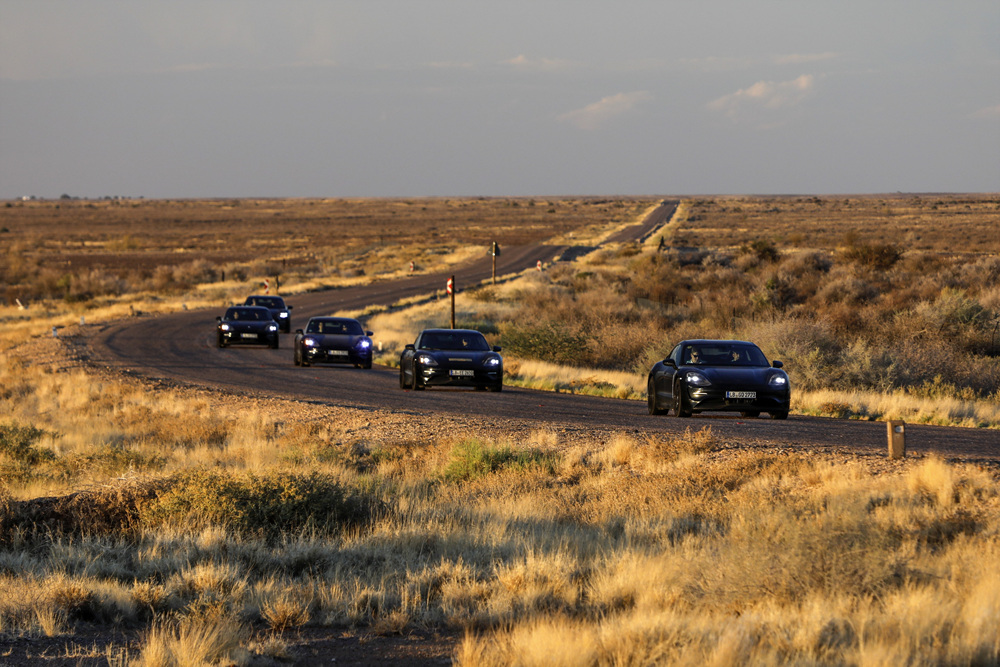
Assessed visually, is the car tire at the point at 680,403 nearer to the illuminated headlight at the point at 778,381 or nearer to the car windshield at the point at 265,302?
the illuminated headlight at the point at 778,381

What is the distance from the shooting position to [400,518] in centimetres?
1031

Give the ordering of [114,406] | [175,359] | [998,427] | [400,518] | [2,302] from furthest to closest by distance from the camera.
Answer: [2,302] → [175,359] → [114,406] → [998,427] → [400,518]

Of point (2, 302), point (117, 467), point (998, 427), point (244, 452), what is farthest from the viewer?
point (2, 302)

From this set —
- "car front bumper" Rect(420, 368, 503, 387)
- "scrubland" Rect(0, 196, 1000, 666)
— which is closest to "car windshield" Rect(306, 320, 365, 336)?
"car front bumper" Rect(420, 368, 503, 387)

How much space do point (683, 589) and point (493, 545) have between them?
230 cm

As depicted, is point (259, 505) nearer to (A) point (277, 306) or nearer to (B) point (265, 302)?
(A) point (277, 306)

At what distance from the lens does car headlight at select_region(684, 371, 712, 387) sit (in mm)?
16453

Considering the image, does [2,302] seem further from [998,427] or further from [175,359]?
[998,427]

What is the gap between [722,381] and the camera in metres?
16.4

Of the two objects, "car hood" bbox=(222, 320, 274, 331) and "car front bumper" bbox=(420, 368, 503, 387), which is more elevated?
"car hood" bbox=(222, 320, 274, 331)

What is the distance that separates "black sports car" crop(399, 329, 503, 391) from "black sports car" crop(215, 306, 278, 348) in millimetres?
12267

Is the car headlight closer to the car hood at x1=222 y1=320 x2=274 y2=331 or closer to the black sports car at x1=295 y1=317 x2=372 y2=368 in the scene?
the black sports car at x1=295 y1=317 x2=372 y2=368

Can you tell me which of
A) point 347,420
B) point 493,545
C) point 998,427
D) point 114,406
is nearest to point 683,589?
point 493,545

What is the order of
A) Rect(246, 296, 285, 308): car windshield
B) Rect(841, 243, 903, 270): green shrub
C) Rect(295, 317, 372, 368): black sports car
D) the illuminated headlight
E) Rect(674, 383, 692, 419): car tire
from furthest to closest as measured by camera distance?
Rect(841, 243, 903, 270): green shrub → Rect(246, 296, 285, 308): car windshield → Rect(295, 317, 372, 368): black sports car → Rect(674, 383, 692, 419): car tire → the illuminated headlight
